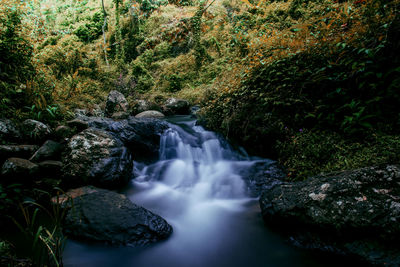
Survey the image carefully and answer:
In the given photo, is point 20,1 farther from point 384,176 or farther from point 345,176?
point 384,176

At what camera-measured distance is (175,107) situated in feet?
31.6

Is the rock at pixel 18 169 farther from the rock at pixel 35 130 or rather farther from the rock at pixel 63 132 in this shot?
the rock at pixel 63 132

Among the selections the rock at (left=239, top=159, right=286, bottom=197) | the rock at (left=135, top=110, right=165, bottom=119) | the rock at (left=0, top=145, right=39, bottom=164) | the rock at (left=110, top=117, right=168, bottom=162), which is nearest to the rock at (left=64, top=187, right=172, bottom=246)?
the rock at (left=0, top=145, right=39, bottom=164)

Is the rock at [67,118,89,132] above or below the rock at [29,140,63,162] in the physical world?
above

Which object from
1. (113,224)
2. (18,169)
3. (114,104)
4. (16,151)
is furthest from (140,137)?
(114,104)

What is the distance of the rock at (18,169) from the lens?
2.83 metres

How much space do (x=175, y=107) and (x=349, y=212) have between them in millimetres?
8391

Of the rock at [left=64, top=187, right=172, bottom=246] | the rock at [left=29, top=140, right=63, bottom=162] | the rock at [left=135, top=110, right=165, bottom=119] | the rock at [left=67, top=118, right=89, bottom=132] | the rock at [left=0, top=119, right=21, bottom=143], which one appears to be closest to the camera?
the rock at [left=64, top=187, right=172, bottom=246]

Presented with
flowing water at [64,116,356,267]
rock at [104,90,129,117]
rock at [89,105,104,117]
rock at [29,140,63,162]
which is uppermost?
rock at [104,90,129,117]

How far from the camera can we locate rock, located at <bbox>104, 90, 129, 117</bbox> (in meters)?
8.47

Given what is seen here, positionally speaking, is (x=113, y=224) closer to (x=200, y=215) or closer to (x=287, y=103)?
(x=200, y=215)

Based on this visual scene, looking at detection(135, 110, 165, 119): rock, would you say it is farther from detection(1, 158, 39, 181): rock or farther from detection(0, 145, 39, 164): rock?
detection(1, 158, 39, 181): rock

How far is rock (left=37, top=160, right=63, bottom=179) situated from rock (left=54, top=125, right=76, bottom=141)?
71 centimetres

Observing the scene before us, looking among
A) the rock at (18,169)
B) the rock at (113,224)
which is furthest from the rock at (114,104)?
the rock at (113,224)
